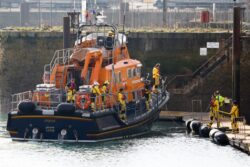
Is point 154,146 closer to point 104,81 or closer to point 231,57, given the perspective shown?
point 104,81

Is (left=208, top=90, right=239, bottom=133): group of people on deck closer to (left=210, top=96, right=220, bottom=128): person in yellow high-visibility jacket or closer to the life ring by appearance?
(left=210, top=96, right=220, bottom=128): person in yellow high-visibility jacket

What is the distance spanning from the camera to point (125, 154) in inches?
1454

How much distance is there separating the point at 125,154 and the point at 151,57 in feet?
42.9

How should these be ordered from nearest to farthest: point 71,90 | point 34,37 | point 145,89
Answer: point 71,90, point 145,89, point 34,37

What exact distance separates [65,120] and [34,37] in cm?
1375

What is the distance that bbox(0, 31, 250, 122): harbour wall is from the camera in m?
47.9

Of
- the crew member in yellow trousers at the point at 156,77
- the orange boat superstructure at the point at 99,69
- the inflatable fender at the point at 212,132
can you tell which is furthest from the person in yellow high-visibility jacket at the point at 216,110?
the crew member in yellow trousers at the point at 156,77

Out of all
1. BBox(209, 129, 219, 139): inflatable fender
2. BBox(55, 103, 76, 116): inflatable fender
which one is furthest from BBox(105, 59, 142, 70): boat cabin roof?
BBox(209, 129, 219, 139): inflatable fender

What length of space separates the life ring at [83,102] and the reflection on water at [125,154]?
1332 mm

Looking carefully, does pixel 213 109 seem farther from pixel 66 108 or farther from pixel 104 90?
pixel 66 108

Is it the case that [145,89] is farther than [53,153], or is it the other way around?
[145,89]

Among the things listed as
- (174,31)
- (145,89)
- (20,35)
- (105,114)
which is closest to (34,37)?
(20,35)

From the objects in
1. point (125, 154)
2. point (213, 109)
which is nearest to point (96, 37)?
point (213, 109)

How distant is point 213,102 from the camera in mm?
41125
